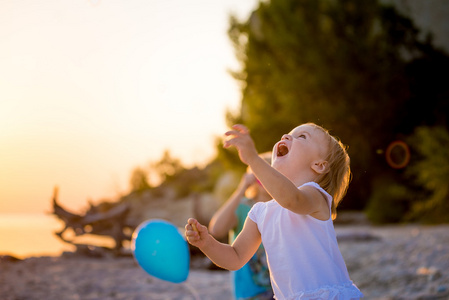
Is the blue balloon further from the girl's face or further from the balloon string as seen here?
the girl's face

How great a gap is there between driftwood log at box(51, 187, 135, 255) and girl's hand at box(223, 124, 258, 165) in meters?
6.92

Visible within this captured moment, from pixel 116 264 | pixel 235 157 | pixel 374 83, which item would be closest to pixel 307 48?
pixel 374 83

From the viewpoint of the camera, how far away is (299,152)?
195 centimetres

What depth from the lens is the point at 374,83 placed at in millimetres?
13820

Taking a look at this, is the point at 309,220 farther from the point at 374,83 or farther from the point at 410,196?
the point at 374,83

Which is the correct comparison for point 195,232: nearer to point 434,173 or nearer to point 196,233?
point 196,233

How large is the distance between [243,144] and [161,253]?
180cm

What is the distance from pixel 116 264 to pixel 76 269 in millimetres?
748

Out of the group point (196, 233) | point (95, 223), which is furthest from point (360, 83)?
point (196, 233)

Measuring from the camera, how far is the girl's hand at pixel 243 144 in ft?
5.59

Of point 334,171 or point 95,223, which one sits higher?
point 95,223

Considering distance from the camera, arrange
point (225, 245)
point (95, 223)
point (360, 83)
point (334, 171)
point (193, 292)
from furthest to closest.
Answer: point (360, 83) < point (95, 223) < point (193, 292) < point (334, 171) < point (225, 245)

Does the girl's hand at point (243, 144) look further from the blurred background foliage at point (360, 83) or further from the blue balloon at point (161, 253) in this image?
the blurred background foliage at point (360, 83)

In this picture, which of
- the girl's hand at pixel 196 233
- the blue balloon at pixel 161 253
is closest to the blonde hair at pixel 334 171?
the girl's hand at pixel 196 233
